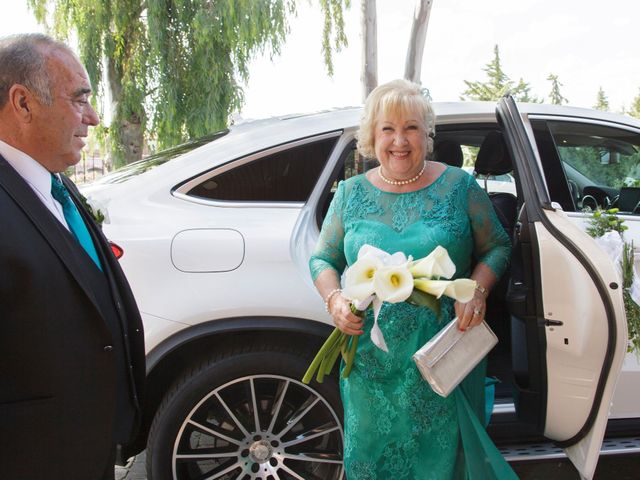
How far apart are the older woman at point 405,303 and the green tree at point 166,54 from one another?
6.92m

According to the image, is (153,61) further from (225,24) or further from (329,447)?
(329,447)

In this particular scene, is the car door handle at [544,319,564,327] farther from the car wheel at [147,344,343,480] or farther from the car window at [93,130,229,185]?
the car window at [93,130,229,185]

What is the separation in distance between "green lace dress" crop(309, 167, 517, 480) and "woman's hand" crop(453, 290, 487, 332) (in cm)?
16

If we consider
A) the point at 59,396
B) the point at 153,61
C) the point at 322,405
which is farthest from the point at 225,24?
the point at 59,396

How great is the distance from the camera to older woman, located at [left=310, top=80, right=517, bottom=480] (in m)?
2.02

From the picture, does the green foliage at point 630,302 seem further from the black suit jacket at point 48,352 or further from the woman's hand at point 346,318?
the black suit jacket at point 48,352

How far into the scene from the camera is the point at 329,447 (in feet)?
8.45

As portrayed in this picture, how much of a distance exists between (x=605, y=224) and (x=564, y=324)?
50cm

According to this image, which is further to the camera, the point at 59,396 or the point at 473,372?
the point at 473,372

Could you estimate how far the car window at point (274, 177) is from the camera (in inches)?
104

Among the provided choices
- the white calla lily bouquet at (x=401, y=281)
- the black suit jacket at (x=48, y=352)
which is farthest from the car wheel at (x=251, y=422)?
the black suit jacket at (x=48, y=352)

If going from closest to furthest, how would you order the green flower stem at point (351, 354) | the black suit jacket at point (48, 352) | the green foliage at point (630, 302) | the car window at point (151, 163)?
1. the black suit jacket at point (48, 352)
2. the green flower stem at point (351, 354)
3. the green foliage at point (630, 302)
4. the car window at point (151, 163)

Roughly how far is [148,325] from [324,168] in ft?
3.36

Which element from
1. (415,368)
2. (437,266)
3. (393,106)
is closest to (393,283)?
(437,266)
